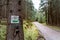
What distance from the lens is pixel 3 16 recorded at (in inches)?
758

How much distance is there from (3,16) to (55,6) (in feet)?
44.0

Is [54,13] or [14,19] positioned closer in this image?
[14,19]

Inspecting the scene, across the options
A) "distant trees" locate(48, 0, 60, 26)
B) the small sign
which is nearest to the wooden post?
the small sign

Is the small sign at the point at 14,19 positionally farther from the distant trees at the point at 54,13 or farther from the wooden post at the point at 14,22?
the distant trees at the point at 54,13

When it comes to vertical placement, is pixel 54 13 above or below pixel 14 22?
above

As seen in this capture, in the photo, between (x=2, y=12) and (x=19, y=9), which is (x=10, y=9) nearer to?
(x=19, y=9)

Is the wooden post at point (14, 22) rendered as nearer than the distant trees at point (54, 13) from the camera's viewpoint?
Yes

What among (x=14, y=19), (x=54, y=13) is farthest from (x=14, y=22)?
(x=54, y=13)

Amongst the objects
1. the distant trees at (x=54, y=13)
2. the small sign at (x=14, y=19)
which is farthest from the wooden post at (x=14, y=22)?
the distant trees at (x=54, y=13)

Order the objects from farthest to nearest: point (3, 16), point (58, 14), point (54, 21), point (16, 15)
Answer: point (54, 21) < point (58, 14) < point (3, 16) < point (16, 15)

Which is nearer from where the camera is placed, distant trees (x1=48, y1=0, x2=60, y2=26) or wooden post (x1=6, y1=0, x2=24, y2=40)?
wooden post (x1=6, y1=0, x2=24, y2=40)

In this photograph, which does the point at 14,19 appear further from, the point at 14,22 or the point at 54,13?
the point at 54,13

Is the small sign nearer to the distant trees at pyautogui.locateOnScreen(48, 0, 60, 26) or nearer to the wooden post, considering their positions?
the wooden post

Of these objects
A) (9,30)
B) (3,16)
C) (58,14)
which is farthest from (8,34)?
(58,14)
